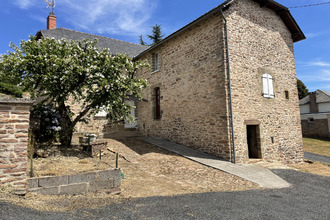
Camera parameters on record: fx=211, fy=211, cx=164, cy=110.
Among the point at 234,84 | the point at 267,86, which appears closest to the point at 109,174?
the point at 234,84

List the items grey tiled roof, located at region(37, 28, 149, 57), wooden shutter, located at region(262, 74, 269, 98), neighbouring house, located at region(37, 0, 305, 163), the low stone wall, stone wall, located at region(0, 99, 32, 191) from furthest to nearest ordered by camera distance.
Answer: grey tiled roof, located at region(37, 28, 149, 57) → wooden shutter, located at region(262, 74, 269, 98) → neighbouring house, located at region(37, 0, 305, 163) → the low stone wall → stone wall, located at region(0, 99, 32, 191)

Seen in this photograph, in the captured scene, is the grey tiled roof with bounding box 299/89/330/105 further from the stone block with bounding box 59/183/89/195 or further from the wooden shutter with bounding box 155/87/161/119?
the stone block with bounding box 59/183/89/195

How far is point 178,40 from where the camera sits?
11.0 meters

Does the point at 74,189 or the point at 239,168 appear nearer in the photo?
the point at 74,189

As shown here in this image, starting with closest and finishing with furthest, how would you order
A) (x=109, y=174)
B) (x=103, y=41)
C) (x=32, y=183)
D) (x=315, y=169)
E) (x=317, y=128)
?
(x=32, y=183)
(x=109, y=174)
(x=315, y=169)
(x=103, y=41)
(x=317, y=128)

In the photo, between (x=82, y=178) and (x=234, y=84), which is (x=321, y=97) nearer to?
(x=234, y=84)

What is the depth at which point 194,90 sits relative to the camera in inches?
391

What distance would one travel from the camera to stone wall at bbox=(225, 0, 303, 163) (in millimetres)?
8884

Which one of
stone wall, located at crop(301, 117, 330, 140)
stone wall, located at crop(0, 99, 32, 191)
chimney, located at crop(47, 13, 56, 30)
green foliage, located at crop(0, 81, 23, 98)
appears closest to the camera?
stone wall, located at crop(0, 99, 32, 191)

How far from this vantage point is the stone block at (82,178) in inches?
169

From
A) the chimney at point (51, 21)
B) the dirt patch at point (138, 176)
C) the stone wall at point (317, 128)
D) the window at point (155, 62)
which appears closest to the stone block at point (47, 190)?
the dirt patch at point (138, 176)

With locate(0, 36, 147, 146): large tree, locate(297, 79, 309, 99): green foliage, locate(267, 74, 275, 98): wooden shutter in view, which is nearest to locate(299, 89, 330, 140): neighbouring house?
locate(297, 79, 309, 99): green foliage

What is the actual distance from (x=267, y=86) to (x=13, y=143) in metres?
9.94

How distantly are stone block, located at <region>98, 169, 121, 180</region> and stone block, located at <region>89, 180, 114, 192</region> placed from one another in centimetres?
9
